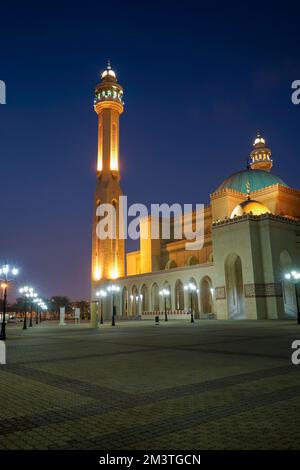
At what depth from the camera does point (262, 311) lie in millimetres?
37219

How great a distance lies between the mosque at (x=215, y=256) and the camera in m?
38.3

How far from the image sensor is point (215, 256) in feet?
139

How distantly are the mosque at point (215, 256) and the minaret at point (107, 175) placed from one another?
17 cm

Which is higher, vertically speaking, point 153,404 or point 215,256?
point 215,256

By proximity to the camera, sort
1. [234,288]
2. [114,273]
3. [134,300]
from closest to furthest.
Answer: [234,288] → [134,300] → [114,273]

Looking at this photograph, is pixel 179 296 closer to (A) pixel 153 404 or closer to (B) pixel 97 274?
(B) pixel 97 274

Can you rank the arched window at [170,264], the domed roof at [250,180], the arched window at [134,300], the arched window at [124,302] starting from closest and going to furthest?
the domed roof at [250,180]
the arched window at [134,300]
the arched window at [124,302]
the arched window at [170,264]

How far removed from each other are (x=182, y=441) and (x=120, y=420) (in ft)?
3.61

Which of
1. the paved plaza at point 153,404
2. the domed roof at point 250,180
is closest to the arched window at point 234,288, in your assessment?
the domed roof at point 250,180

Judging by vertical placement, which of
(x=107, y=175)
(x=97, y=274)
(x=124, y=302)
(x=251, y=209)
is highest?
(x=107, y=175)

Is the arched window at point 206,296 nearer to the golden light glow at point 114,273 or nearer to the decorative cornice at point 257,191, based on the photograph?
the decorative cornice at point 257,191

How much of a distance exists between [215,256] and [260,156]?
1286 inches

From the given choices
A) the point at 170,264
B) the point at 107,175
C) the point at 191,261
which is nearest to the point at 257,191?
the point at 191,261

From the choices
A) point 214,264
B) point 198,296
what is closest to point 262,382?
point 214,264
